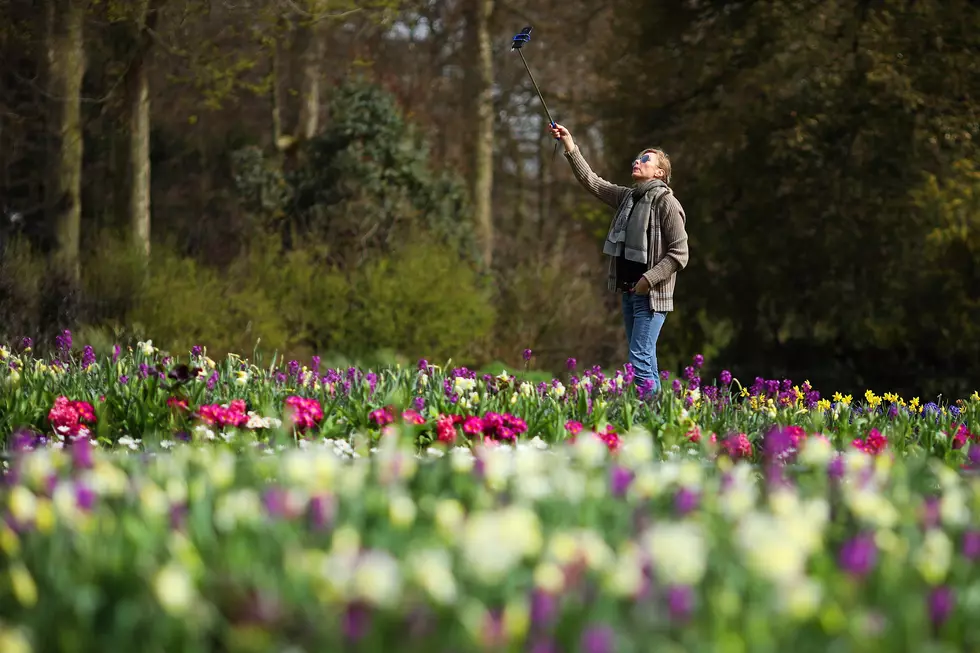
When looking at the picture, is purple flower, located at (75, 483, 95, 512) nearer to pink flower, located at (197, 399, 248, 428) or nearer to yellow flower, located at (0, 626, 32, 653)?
yellow flower, located at (0, 626, 32, 653)

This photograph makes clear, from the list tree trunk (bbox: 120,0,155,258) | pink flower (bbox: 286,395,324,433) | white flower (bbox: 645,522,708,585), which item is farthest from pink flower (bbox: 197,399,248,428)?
tree trunk (bbox: 120,0,155,258)

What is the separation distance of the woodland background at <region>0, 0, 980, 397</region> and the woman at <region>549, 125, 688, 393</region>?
4.64 metres

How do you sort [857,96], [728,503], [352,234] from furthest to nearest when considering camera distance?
[352,234]
[857,96]
[728,503]

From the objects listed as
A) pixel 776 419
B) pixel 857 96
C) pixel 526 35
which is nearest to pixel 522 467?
pixel 776 419

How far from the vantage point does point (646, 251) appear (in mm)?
7500

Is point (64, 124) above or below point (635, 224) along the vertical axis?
above

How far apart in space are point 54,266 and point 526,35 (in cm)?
673

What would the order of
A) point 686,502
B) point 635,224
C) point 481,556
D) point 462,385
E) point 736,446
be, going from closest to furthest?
→ point 481,556 < point 686,502 < point 736,446 < point 462,385 < point 635,224

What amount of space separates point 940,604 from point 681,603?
59 centimetres

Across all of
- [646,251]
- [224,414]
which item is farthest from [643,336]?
[224,414]

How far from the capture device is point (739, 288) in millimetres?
14016

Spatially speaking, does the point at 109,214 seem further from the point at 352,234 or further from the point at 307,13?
the point at 307,13

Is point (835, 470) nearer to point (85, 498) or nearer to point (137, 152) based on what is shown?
point (85, 498)

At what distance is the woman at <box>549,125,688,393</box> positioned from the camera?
7.43 m
